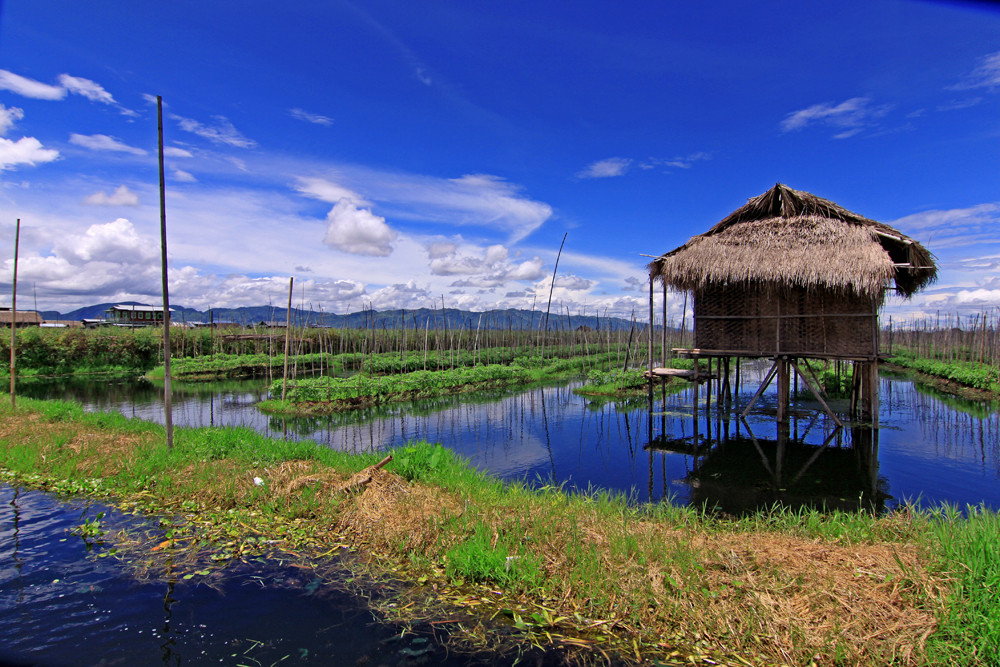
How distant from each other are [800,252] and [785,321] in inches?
63.2

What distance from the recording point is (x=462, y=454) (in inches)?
399

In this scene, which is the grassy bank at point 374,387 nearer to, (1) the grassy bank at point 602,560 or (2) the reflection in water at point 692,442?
(2) the reflection in water at point 692,442

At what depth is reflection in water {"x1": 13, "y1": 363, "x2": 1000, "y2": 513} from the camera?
7824 millimetres

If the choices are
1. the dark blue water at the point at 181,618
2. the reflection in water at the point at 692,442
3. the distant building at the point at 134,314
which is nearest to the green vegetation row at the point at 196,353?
the reflection in water at the point at 692,442

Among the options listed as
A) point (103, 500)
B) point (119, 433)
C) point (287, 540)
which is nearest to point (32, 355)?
point (119, 433)

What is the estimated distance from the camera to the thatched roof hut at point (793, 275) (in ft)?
33.2

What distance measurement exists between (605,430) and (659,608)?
8.88 m

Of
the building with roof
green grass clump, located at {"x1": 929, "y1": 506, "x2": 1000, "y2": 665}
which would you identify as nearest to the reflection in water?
the building with roof

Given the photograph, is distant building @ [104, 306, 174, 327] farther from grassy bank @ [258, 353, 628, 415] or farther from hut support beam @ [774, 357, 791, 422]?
hut support beam @ [774, 357, 791, 422]

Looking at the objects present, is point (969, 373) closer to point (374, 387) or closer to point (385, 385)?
point (385, 385)

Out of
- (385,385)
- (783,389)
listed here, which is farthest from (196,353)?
(783,389)

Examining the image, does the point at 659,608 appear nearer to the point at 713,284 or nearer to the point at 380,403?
the point at 713,284

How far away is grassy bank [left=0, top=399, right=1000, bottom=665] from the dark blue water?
0.33 m

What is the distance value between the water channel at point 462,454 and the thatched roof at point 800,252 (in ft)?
10.8
